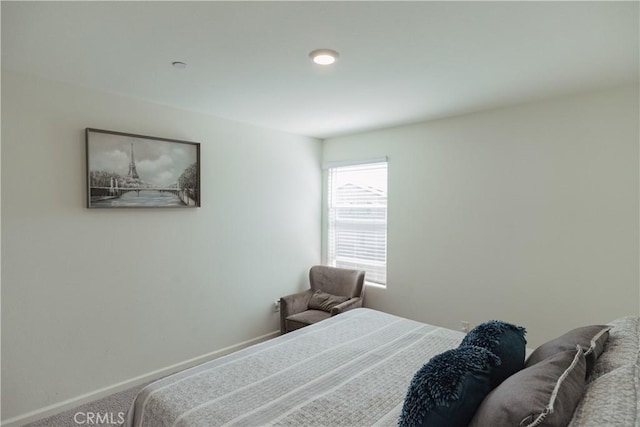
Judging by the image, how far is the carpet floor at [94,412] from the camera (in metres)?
2.50

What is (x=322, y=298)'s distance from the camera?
3.97m

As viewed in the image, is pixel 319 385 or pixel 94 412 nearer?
pixel 319 385

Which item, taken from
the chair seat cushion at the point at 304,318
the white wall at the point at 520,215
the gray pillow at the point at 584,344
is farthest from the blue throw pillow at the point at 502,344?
the chair seat cushion at the point at 304,318

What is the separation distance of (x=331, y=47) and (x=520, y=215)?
87.7 inches

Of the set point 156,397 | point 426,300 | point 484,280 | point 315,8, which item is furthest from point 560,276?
point 156,397

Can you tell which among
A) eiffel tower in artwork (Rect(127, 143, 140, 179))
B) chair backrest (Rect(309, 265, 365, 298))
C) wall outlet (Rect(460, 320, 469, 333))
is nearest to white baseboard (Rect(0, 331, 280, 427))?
chair backrest (Rect(309, 265, 365, 298))


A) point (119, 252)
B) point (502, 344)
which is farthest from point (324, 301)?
point (502, 344)

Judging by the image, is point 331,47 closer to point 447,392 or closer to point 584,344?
point 447,392

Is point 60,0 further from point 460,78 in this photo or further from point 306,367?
point 460,78

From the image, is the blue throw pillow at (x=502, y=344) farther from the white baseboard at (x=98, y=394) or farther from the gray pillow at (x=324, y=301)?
the white baseboard at (x=98, y=394)

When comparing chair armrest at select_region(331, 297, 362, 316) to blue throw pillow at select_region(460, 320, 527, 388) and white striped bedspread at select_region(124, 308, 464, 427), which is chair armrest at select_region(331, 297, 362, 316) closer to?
white striped bedspread at select_region(124, 308, 464, 427)

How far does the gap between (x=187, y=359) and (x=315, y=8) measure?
3.16 metres

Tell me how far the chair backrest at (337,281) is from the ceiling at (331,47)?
1.88 metres

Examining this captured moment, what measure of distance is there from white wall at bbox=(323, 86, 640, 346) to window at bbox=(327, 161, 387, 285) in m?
0.16
